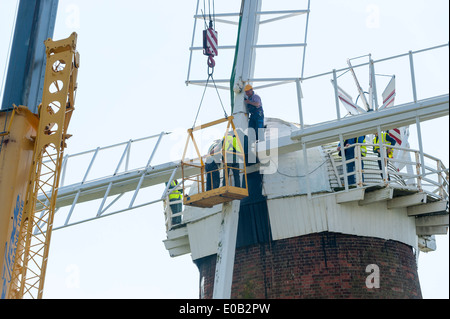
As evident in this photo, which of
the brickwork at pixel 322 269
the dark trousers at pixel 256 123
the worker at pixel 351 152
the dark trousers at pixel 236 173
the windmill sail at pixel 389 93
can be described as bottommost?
the brickwork at pixel 322 269

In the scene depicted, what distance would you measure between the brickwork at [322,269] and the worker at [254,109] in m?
3.07

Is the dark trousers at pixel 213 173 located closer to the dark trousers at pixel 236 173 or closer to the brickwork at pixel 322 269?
the dark trousers at pixel 236 173

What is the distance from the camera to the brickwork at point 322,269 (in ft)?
60.9

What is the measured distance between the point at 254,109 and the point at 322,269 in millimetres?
4471

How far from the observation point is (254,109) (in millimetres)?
A: 19891

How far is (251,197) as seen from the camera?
19.8m

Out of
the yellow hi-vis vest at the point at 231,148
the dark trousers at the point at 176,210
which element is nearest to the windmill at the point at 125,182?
the dark trousers at the point at 176,210

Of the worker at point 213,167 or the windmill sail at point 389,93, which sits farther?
the windmill sail at point 389,93

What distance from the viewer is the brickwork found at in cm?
1856

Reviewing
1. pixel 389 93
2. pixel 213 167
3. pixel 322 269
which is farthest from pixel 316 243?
pixel 389 93

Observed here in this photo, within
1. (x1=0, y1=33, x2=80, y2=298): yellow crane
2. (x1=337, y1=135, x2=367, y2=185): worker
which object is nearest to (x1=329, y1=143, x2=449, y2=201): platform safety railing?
(x1=337, y1=135, x2=367, y2=185): worker

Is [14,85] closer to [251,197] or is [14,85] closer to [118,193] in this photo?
[118,193]

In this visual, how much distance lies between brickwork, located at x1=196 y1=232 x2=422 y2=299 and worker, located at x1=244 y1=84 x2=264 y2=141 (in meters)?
3.07

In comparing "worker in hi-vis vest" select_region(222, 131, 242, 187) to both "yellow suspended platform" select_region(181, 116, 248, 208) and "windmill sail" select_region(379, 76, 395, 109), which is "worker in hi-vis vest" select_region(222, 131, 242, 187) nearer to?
"yellow suspended platform" select_region(181, 116, 248, 208)
